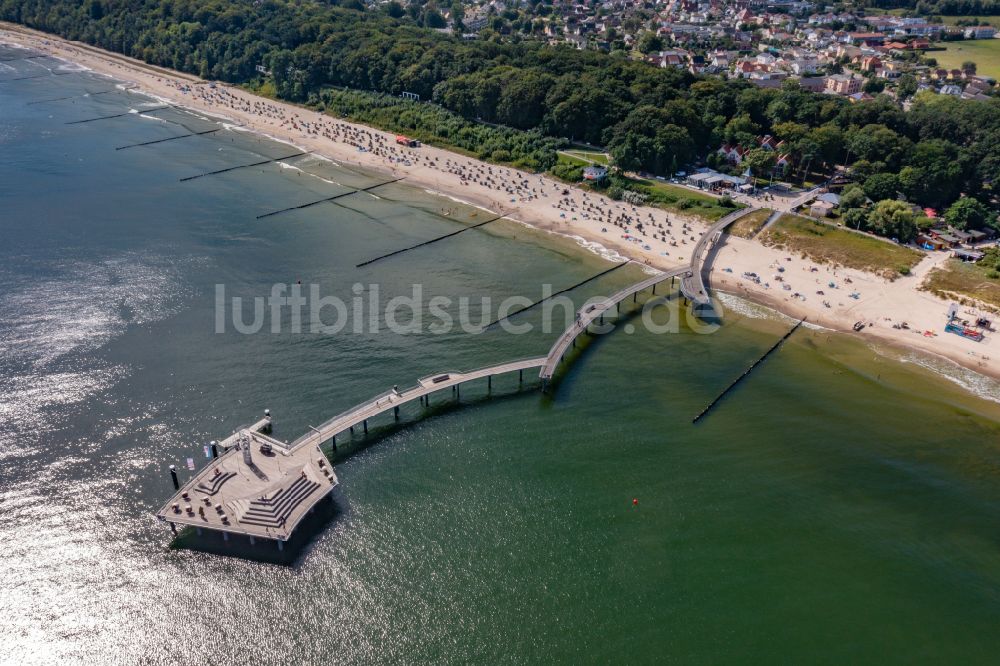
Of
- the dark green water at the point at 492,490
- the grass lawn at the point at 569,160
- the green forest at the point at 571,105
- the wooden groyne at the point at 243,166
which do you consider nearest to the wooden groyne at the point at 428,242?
the dark green water at the point at 492,490

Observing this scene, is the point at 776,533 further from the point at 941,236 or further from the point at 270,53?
the point at 270,53

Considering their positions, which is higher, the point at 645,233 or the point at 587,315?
the point at 645,233

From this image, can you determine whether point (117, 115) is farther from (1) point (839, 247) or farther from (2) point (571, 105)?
(1) point (839, 247)

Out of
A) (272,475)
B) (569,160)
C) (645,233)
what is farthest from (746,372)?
(569,160)

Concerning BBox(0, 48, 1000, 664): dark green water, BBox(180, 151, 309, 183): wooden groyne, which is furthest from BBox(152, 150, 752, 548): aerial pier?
BBox(180, 151, 309, 183): wooden groyne

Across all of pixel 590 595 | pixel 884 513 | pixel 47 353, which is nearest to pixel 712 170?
pixel 884 513

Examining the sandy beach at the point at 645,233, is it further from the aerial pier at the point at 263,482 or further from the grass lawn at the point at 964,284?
the aerial pier at the point at 263,482
